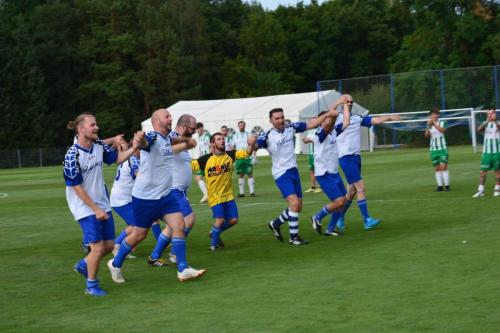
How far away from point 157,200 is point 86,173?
1078 mm

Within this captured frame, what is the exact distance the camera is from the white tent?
57.2 m

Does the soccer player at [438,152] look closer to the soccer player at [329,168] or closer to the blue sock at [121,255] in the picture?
the soccer player at [329,168]

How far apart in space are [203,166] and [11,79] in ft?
226

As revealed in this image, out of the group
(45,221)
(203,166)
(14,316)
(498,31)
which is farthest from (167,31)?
(14,316)

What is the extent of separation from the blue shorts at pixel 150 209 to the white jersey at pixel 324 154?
4.10 meters

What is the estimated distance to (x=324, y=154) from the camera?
14.7 meters

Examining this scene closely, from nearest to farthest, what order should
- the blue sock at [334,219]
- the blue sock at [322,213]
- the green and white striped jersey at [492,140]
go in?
the blue sock at [322,213]
the blue sock at [334,219]
the green and white striped jersey at [492,140]

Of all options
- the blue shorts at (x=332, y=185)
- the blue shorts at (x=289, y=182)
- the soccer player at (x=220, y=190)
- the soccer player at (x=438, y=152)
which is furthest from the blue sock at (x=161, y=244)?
the soccer player at (x=438, y=152)

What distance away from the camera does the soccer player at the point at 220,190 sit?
14.0 metres

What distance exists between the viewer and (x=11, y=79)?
79.5 m

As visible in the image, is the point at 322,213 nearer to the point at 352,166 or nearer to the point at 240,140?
the point at 352,166

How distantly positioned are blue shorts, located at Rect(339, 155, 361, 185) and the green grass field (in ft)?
3.03

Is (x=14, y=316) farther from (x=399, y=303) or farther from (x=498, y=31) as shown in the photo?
(x=498, y=31)

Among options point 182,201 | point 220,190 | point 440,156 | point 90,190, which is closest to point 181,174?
point 182,201
